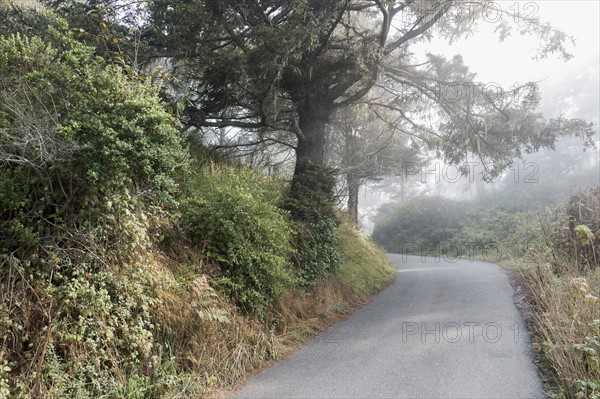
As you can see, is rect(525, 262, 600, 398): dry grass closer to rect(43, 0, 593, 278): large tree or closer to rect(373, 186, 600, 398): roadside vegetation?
rect(373, 186, 600, 398): roadside vegetation

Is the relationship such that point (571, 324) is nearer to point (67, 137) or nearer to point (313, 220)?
point (313, 220)

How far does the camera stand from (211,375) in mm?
4223

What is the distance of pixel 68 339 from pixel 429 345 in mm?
4438

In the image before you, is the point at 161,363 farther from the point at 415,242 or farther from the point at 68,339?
the point at 415,242

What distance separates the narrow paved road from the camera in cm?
421

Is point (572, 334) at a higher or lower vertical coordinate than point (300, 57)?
lower

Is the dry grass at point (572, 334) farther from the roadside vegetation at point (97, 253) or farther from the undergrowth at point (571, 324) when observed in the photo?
the roadside vegetation at point (97, 253)

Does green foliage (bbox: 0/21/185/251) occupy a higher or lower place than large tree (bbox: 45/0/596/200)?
lower

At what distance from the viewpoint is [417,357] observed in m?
5.09

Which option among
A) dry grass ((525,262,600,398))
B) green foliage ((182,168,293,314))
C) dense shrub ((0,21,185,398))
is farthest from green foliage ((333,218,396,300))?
dense shrub ((0,21,185,398))

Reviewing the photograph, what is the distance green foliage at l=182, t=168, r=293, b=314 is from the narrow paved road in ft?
3.22

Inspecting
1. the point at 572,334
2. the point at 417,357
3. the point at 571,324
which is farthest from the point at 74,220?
the point at 571,324

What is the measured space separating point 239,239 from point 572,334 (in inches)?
162

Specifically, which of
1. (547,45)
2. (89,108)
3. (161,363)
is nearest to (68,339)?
(161,363)
